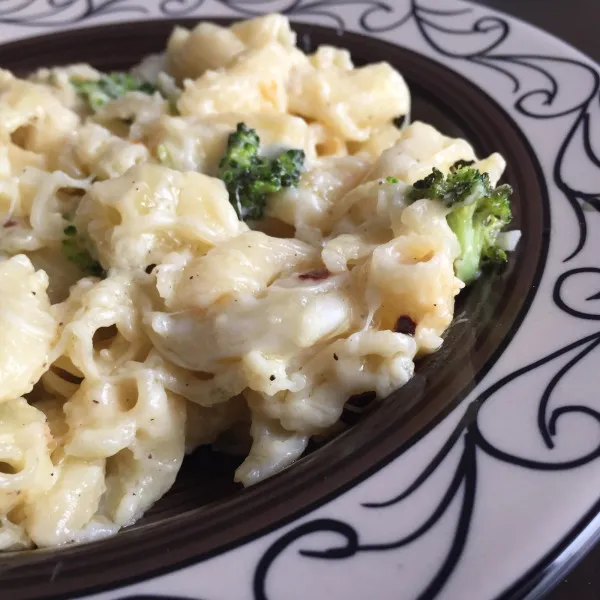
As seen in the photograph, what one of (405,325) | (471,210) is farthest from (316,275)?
(471,210)

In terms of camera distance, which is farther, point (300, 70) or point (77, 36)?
point (77, 36)

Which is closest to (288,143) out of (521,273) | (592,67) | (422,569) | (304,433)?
(521,273)

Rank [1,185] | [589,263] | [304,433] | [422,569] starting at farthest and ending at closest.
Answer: [1,185] < [589,263] < [304,433] < [422,569]

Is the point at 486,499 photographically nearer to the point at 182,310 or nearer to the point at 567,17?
the point at 182,310

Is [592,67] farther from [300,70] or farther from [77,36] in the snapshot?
[77,36]

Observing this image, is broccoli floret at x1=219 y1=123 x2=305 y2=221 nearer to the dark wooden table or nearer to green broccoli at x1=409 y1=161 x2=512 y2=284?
green broccoli at x1=409 y1=161 x2=512 y2=284

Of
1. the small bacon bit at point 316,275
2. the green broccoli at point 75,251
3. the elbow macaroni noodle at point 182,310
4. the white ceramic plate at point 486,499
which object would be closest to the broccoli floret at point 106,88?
the elbow macaroni noodle at point 182,310

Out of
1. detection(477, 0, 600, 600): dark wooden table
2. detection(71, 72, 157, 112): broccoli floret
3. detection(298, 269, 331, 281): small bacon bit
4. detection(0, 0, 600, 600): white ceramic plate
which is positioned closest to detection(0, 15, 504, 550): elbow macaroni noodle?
detection(298, 269, 331, 281): small bacon bit
